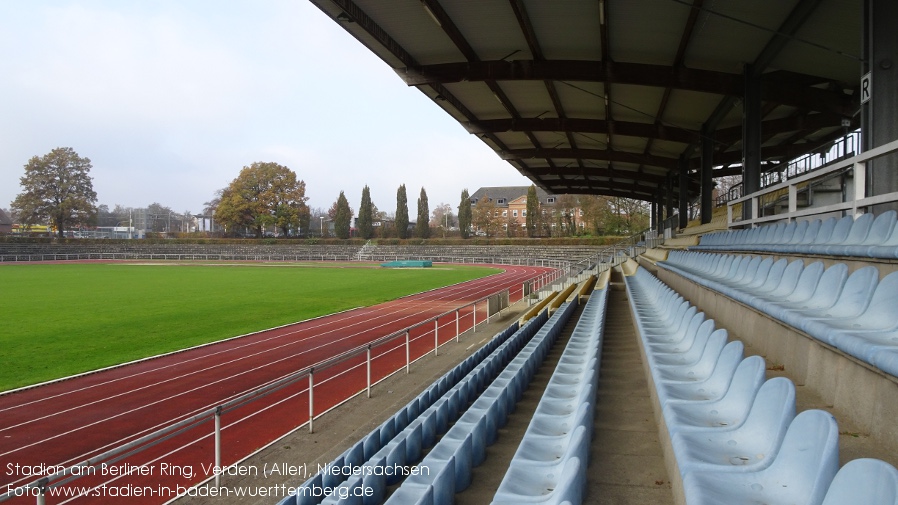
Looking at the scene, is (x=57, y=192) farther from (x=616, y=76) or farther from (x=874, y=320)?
(x=874, y=320)

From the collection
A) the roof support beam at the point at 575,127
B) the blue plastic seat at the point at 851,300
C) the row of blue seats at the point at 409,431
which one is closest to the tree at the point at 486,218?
the roof support beam at the point at 575,127

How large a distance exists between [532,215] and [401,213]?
19.0 metres

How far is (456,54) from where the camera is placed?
36.0 ft

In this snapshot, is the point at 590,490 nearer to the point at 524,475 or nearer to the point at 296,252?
the point at 524,475

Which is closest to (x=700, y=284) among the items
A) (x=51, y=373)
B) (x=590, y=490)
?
(x=590, y=490)

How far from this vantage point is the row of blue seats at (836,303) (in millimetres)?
2146

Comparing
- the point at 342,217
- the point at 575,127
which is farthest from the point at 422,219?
the point at 575,127

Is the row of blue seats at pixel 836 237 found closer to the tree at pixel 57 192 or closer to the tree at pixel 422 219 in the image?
the tree at pixel 422 219

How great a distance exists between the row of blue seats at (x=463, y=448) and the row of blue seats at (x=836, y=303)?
194 cm

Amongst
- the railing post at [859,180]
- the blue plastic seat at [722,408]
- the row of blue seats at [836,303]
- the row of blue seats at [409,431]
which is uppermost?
the railing post at [859,180]

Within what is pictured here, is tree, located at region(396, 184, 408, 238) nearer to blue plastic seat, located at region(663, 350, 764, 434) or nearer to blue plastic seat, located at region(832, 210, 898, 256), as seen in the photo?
blue plastic seat, located at region(832, 210, 898, 256)

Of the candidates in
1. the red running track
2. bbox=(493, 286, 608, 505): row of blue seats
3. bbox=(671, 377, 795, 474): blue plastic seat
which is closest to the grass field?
the red running track

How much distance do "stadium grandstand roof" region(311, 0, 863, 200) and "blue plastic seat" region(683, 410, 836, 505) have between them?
7.89 m

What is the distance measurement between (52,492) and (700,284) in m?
7.05
